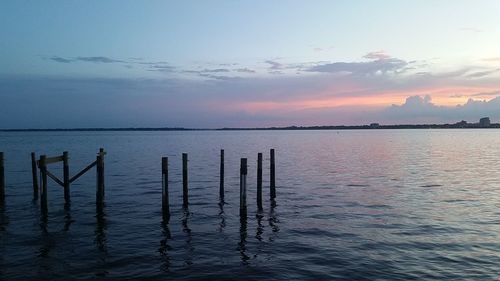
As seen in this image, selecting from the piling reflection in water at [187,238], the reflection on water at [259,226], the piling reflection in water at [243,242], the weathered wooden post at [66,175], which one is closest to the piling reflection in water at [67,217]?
the weathered wooden post at [66,175]

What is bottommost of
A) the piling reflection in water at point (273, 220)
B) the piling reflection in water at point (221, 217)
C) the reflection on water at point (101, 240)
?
the piling reflection in water at point (273, 220)

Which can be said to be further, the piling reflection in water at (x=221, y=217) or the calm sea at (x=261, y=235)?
the piling reflection in water at (x=221, y=217)

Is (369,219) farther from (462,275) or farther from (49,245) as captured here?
(49,245)

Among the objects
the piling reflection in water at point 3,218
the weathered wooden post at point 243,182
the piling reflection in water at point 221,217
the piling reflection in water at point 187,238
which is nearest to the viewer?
the piling reflection in water at point 187,238

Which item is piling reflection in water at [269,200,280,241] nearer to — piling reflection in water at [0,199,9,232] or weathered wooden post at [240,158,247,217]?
weathered wooden post at [240,158,247,217]

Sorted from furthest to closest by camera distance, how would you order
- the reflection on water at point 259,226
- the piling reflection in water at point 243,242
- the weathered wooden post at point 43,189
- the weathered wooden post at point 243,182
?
the weathered wooden post at point 43,189, the weathered wooden post at point 243,182, the reflection on water at point 259,226, the piling reflection in water at point 243,242

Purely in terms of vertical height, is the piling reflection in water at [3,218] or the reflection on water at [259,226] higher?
the piling reflection in water at [3,218]

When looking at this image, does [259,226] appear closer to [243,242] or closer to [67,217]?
[243,242]

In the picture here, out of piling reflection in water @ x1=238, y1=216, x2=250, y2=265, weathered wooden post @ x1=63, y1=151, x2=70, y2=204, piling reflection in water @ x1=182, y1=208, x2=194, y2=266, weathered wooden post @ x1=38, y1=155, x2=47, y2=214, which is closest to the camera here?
piling reflection in water @ x1=182, y1=208, x2=194, y2=266

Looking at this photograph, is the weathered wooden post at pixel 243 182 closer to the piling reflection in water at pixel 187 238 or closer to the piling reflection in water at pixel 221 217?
the piling reflection in water at pixel 221 217

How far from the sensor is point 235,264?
43.1 feet

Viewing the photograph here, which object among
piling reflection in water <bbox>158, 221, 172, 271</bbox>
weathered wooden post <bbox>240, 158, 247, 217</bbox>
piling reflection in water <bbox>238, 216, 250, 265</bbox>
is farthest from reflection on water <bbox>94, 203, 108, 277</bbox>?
weathered wooden post <bbox>240, 158, 247, 217</bbox>

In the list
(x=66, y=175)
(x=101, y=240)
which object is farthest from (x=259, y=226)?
(x=66, y=175)

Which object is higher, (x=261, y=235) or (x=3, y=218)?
(x=3, y=218)
